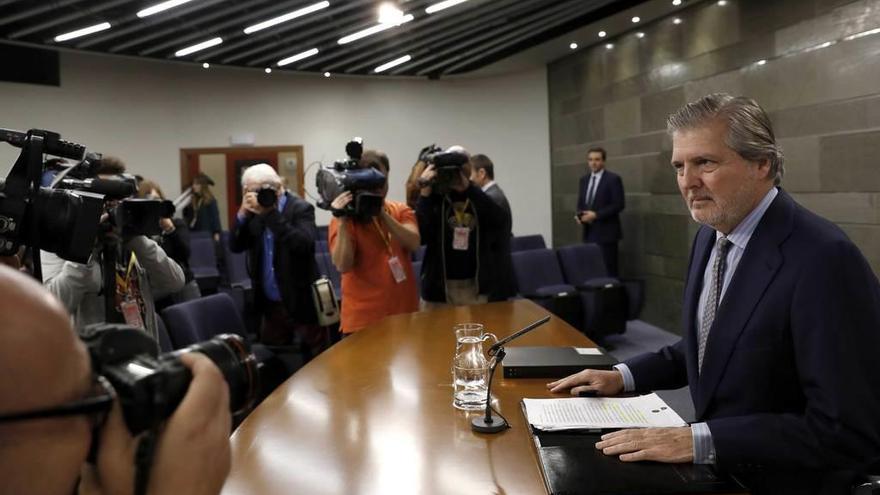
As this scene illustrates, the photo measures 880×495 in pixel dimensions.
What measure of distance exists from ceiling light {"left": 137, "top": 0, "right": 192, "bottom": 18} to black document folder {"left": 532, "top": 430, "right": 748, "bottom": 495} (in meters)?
5.11

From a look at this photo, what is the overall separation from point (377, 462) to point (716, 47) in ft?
16.3

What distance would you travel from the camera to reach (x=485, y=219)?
11.1 feet

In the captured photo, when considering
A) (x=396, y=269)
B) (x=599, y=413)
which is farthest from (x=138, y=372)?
(x=396, y=269)

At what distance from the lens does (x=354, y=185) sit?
2836mm

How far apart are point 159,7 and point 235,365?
536 cm

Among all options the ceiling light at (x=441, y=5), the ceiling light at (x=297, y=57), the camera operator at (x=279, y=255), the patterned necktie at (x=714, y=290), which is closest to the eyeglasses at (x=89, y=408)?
the patterned necktie at (x=714, y=290)

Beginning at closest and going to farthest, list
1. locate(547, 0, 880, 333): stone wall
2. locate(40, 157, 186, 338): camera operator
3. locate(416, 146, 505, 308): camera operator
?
1. locate(40, 157, 186, 338): camera operator
2. locate(416, 146, 505, 308): camera operator
3. locate(547, 0, 880, 333): stone wall

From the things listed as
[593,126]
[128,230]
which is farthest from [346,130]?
[128,230]

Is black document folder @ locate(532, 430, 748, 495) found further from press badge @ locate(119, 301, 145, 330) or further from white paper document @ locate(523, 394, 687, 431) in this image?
press badge @ locate(119, 301, 145, 330)

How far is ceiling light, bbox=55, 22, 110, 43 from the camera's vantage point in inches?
228

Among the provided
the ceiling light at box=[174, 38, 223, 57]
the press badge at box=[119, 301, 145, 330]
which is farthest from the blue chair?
the press badge at box=[119, 301, 145, 330]

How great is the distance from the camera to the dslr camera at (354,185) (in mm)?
2832

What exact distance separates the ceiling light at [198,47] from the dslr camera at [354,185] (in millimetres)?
4188

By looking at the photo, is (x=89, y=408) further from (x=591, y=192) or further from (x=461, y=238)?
(x=591, y=192)
